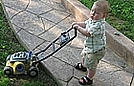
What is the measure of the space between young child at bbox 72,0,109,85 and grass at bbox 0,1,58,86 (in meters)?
0.49

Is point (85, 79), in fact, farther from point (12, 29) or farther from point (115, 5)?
point (115, 5)

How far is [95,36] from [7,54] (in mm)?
1420

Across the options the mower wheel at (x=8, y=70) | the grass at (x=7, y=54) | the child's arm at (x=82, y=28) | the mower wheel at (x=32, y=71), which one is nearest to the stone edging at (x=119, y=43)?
the child's arm at (x=82, y=28)

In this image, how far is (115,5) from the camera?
229 inches

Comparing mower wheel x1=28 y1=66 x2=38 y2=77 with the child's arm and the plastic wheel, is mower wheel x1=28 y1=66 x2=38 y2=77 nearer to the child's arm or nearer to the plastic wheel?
the plastic wheel

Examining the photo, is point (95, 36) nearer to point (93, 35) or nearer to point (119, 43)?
point (93, 35)

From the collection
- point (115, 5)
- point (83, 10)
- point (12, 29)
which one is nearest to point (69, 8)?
point (83, 10)

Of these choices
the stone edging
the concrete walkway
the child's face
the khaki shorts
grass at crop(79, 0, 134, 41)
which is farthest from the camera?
grass at crop(79, 0, 134, 41)

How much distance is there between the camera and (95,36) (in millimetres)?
3715

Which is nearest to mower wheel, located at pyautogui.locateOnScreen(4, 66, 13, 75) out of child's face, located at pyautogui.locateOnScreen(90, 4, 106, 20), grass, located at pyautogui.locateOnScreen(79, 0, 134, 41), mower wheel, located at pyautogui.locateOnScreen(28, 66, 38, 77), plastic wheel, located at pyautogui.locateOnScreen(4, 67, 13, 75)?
plastic wheel, located at pyautogui.locateOnScreen(4, 67, 13, 75)

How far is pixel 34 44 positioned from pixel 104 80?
1.25 m

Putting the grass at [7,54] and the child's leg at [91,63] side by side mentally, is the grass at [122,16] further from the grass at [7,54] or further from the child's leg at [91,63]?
the grass at [7,54]

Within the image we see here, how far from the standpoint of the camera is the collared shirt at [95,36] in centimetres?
367

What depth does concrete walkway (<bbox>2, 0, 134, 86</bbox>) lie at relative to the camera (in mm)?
4215
